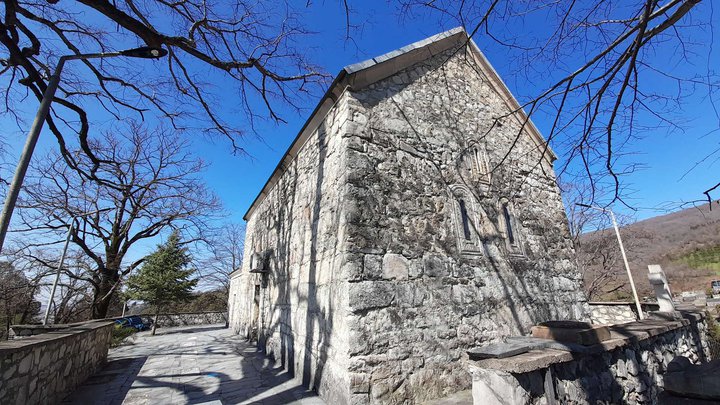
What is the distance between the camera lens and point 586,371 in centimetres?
279

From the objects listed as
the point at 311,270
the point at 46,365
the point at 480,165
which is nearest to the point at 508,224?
the point at 480,165

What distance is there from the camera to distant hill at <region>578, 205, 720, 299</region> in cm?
1695

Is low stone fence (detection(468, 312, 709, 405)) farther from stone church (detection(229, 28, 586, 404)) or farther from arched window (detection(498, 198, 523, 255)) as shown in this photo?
arched window (detection(498, 198, 523, 255))

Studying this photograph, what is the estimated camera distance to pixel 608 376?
2980 mm

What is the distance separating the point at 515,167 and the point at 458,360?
14.7 ft

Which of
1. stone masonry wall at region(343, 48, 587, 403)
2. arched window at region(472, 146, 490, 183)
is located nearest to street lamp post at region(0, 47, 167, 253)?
stone masonry wall at region(343, 48, 587, 403)

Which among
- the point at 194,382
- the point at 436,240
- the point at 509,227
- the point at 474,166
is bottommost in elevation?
the point at 194,382

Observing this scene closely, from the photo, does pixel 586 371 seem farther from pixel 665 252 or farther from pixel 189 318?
pixel 665 252

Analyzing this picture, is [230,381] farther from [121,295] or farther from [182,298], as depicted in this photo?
[121,295]

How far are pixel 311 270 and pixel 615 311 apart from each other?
Result: 32.5 feet

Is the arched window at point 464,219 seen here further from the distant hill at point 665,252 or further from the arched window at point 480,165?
the distant hill at point 665,252

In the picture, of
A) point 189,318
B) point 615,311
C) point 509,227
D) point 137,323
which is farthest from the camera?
point 189,318

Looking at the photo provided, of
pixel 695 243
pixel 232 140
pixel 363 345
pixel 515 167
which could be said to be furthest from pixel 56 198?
pixel 695 243

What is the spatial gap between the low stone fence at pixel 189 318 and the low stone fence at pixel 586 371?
80.4ft
